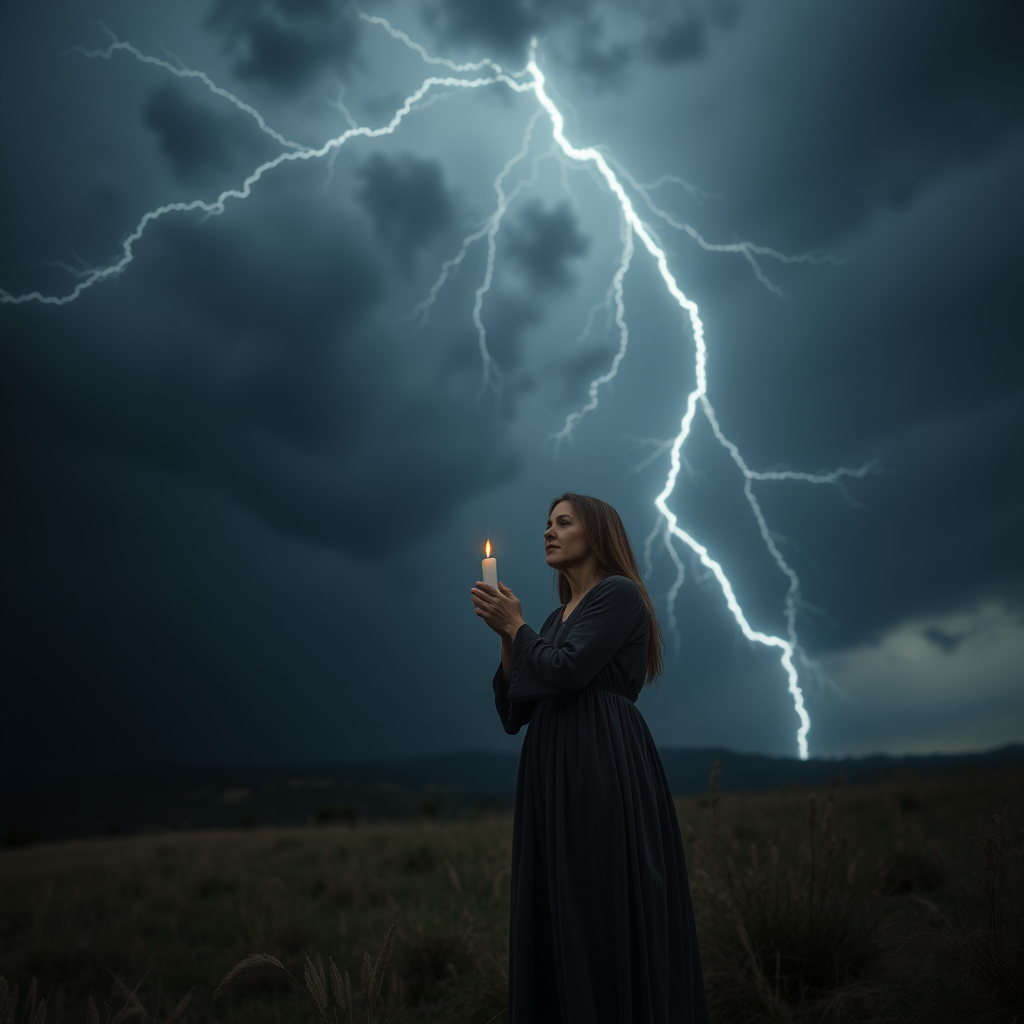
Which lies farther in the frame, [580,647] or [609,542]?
[609,542]

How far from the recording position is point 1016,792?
7.63 metres

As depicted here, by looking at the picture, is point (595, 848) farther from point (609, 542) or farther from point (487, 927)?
point (487, 927)

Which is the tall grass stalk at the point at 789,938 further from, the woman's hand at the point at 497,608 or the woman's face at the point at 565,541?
the woman's hand at the point at 497,608

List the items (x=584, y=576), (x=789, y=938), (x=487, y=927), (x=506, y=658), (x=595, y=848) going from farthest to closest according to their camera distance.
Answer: (x=487, y=927)
(x=789, y=938)
(x=584, y=576)
(x=506, y=658)
(x=595, y=848)

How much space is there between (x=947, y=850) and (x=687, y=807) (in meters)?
6.55

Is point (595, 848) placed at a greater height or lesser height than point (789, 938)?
greater

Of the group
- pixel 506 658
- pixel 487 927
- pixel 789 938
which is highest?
pixel 506 658

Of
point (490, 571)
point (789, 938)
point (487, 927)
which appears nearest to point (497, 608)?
point (490, 571)

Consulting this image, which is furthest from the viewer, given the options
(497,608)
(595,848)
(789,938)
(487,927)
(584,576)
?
(487,927)

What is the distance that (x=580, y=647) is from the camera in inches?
94.0

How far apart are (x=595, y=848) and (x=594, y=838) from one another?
0.03 metres

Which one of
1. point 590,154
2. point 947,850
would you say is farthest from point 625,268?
point 947,850

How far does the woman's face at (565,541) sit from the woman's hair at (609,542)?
0.07 feet

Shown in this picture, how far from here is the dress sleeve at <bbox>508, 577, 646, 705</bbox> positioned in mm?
2371
